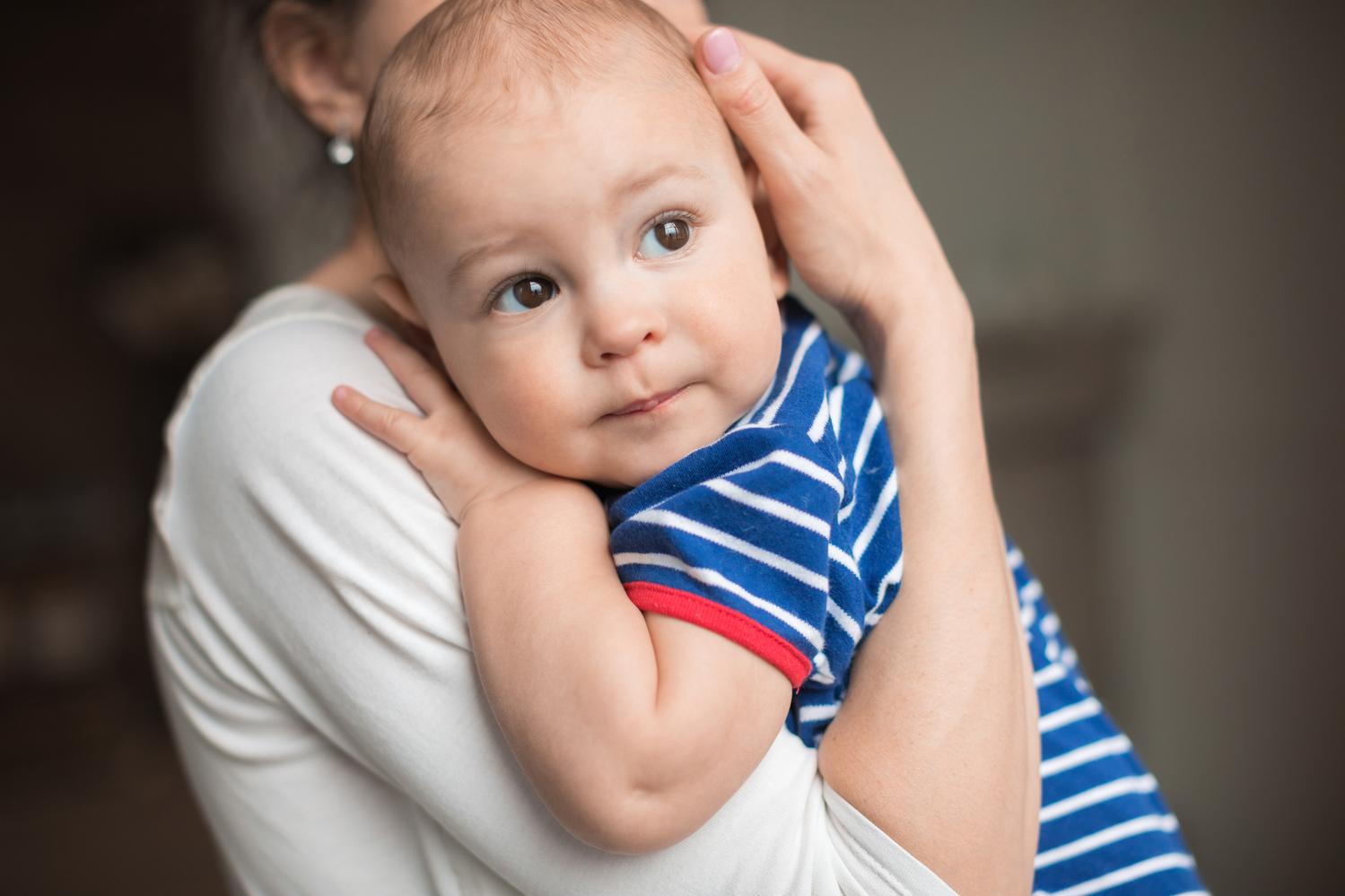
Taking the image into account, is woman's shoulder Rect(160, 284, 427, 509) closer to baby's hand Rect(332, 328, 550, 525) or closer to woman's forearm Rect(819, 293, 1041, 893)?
baby's hand Rect(332, 328, 550, 525)

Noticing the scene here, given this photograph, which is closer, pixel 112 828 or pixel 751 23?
pixel 751 23

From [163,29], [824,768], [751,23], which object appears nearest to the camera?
[824,768]

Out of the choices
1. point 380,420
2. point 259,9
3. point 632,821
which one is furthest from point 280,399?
point 259,9

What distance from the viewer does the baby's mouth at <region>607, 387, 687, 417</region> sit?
2.57 ft

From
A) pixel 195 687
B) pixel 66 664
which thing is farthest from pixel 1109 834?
pixel 66 664

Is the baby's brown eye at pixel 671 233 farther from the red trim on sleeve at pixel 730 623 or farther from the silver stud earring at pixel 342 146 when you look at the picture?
the silver stud earring at pixel 342 146

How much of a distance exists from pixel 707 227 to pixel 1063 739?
0.53 meters

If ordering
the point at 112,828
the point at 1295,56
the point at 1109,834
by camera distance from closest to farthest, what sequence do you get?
the point at 1109,834 < the point at 1295,56 < the point at 112,828

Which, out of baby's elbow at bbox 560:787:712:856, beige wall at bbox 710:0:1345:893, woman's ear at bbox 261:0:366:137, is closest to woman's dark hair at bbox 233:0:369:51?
woman's ear at bbox 261:0:366:137

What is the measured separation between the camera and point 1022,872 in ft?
2.66

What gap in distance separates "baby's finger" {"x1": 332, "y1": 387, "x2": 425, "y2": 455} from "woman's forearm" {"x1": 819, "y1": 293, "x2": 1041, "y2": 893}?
36cm

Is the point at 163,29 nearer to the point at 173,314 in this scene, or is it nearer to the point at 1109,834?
the point at 173,314

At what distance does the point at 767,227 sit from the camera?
966 mm

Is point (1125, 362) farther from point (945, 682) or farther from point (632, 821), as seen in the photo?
point (632, 821)
